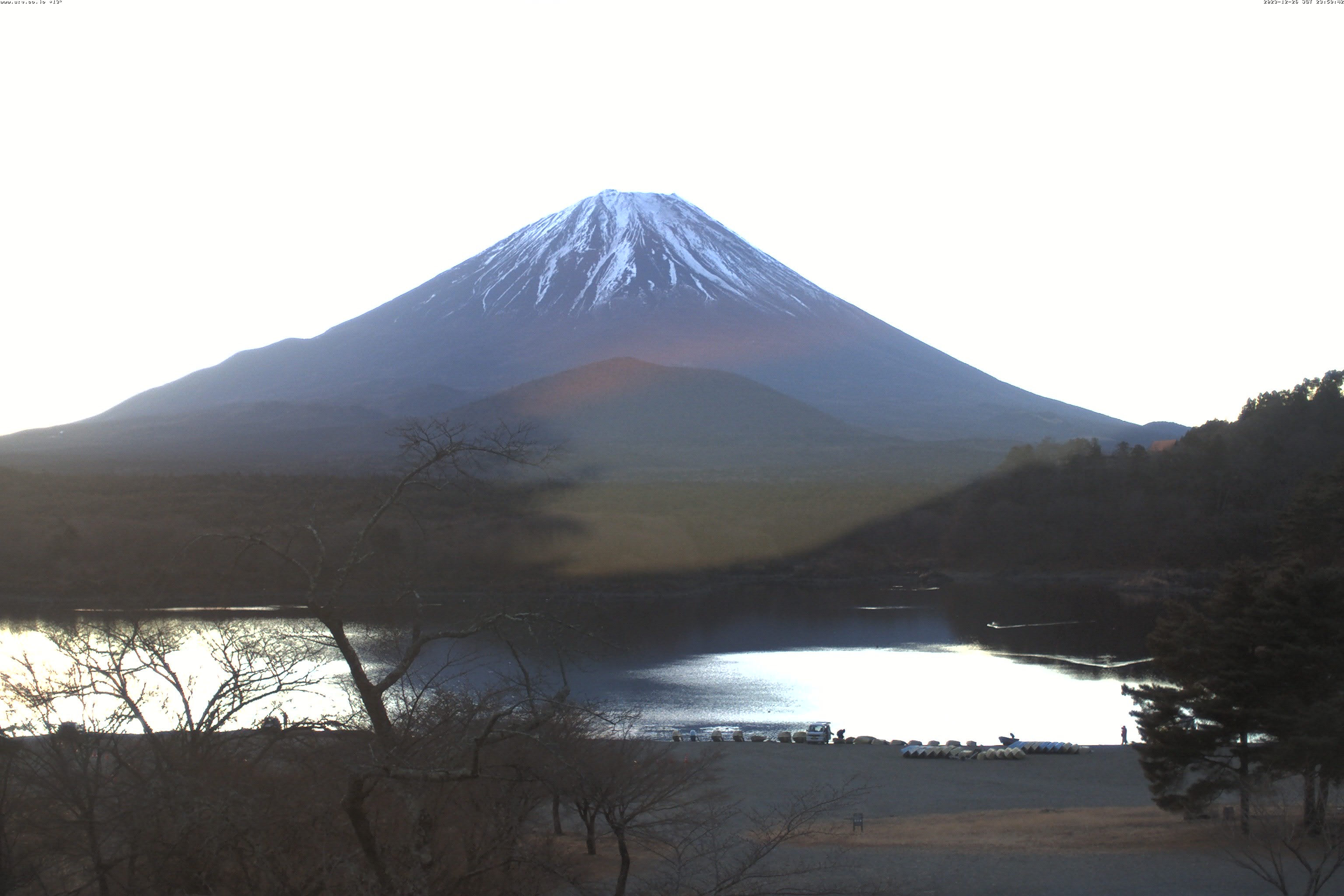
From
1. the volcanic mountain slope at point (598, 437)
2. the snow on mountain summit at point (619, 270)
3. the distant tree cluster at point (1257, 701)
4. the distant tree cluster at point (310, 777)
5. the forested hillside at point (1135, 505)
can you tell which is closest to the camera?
the distant tree cluster at point (310, 777)

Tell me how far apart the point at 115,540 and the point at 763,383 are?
6484 centimetres

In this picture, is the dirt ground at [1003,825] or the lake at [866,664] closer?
the dirt ground at [1003,825]

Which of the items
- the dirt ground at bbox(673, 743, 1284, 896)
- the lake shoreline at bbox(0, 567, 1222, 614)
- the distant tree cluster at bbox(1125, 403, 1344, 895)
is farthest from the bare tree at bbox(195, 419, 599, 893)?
the lake shoreline at bbox(0, 567, 1222, 614)

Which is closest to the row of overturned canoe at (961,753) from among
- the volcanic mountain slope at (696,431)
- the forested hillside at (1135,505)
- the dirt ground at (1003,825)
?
A: the dirt ground at (1003,825)

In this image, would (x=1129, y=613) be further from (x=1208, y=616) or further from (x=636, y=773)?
(x=636, y=773)

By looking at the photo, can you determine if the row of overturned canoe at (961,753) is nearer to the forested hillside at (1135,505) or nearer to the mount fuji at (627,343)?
the forested hillside at (1135,505)

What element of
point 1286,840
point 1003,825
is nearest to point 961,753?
point 1003,825

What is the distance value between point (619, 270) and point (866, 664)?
8395cm

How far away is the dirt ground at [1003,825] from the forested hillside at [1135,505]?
3332 centimetres

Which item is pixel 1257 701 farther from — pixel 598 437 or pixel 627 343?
pixel 627 343

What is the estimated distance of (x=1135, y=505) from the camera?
174ft

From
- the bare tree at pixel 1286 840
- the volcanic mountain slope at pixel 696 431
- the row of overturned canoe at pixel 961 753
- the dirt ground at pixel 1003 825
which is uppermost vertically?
the volcanic mountain slope at pixel 696 431

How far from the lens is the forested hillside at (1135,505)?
49.2 m

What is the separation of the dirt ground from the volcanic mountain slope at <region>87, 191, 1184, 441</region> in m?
72.9
